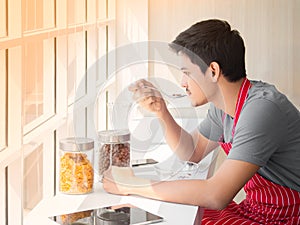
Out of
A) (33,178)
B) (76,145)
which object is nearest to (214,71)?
(76,145)

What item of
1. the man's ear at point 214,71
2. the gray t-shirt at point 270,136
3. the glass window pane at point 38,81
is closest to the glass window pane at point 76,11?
the glass window pane at point 38,81

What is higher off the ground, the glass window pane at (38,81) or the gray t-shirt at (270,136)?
the glass window pane at (38,81)

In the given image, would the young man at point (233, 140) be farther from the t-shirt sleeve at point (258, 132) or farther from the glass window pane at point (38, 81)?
the glass window pane at point (38, 81)

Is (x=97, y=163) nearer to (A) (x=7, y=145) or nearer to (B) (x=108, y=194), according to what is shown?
(B) (x=108, y=194)

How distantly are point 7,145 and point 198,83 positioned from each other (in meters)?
0.57

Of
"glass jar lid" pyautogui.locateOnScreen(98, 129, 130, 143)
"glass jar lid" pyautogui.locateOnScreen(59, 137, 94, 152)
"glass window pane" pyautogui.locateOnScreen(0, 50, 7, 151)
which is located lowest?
"glass jar lid" pyautogui.locateOnScreen(59, 137, 94, 152)

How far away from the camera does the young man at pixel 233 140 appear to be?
1835mm

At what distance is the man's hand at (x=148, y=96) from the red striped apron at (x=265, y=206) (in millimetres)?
230

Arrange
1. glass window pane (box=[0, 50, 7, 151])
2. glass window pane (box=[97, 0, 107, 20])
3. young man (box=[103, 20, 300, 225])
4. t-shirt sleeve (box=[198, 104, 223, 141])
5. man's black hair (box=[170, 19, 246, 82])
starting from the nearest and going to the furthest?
glass window pane (box=[0, 50, 7, 151]) → young man (box=[103, 20, 300, 225]) → man's black hair (box=[170, 19, 246, 82]) → t-shirt sleeve (box=[198, 104, 223, 141]) → glass window pane (box=[97, 0, 107, 20])

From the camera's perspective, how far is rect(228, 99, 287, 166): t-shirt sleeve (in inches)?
72.6

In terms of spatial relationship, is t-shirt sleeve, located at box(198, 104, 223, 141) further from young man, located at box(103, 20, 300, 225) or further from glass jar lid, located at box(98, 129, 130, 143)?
glass jar lid, located at box(98, 129, 130, 143)

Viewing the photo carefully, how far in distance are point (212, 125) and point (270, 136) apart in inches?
17.3

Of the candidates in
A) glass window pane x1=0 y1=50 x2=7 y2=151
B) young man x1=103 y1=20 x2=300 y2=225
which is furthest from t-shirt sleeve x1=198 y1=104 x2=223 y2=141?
glass window pane x1=0 y1=50 x2=7 y2=151

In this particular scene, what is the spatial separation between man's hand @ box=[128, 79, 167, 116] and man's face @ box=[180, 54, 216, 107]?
10 cm
